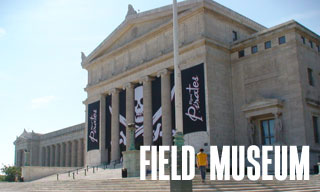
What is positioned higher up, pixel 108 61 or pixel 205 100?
pixel 108 61

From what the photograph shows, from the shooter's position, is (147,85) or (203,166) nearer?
(203,166)

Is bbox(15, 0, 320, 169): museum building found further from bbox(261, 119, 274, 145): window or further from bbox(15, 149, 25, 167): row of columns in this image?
bbox(15, 149, 25, 167): row of columns

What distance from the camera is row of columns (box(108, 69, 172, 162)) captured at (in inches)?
1799

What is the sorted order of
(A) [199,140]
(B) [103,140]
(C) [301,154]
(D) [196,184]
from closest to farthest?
A: (D) [196,184]
(C) [301,154]
(A) [199,140]
(B) [103,140]

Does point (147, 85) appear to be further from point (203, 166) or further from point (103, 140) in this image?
point (203, 166)

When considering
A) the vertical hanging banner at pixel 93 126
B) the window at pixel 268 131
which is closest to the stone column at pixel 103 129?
the vertical hanging banner at pixel 93 126

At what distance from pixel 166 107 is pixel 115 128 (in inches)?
403

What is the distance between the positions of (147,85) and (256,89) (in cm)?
1324

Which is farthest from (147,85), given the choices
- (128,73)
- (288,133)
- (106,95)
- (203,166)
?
(203,166)

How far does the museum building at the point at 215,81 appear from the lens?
3953 cm

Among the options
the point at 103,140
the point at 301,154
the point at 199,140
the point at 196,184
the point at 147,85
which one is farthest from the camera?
the point at 103,140

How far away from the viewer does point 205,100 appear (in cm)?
4147

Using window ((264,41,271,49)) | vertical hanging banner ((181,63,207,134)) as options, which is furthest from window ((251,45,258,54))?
vertical hanging banner ((181,63,207,134))

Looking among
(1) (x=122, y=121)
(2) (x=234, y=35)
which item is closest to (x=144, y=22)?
(2) (x=234, y=35)
